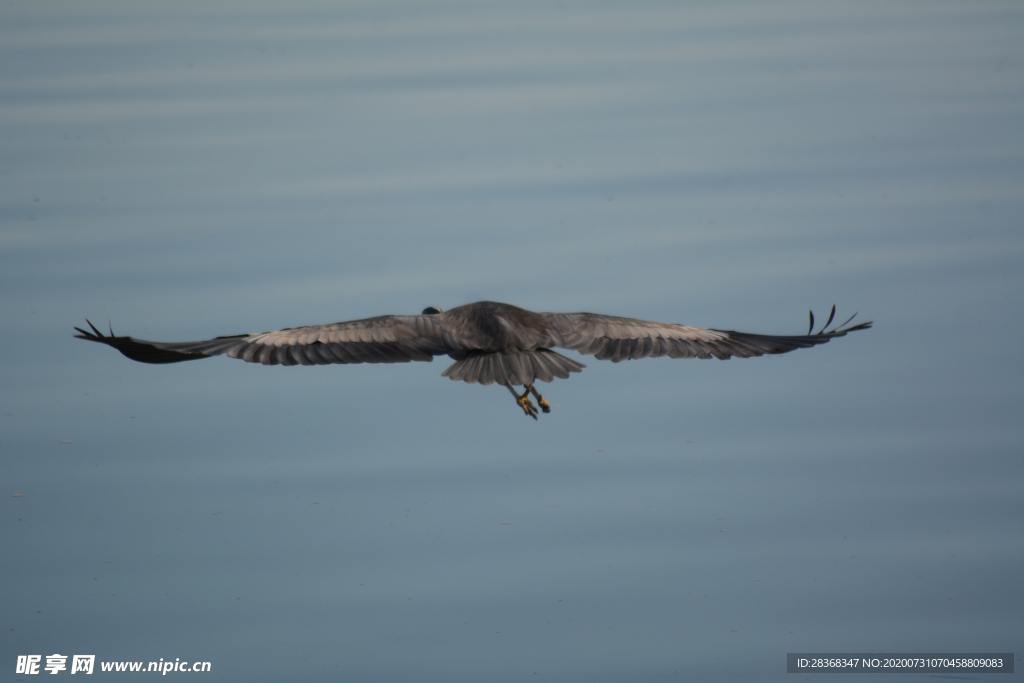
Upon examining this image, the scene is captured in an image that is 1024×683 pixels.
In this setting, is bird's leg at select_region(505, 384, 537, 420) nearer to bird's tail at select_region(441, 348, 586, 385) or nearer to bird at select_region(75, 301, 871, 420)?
bird at select_region(75, 301, 871, 420)

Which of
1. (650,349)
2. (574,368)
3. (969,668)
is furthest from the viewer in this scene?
(650,349)

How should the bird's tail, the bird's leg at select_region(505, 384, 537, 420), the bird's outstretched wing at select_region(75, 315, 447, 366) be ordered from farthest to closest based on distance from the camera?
1. the bird's leg at select_region(505, 384, 537, 420)
2. the bird's outstretched wing at select_region(75, 315, 447, 366)
3. the bird's tail

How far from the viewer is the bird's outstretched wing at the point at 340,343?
31.4ft

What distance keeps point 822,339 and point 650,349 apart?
968mm

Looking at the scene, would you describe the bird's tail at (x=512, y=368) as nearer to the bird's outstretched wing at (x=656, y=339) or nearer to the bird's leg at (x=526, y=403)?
the bird's outstretched wing at (x=656, y=339)

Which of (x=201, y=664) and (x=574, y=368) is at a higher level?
(x=574, y=368)

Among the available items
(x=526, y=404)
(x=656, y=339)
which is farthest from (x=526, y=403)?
(x=656, y=339)

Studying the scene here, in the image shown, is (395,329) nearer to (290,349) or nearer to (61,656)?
(290,349)

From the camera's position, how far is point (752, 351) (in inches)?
404

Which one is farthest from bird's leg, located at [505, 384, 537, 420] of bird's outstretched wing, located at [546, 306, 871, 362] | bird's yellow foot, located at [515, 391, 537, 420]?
bird's outstretched wing, located at [546, 306, 871, 362]

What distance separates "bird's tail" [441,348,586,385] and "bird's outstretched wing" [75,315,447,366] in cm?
36

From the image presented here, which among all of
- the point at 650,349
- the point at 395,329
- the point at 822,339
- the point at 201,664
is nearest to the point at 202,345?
the point at 395,329

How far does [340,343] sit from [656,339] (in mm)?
1738

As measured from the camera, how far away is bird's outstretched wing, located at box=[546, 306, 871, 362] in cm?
991
